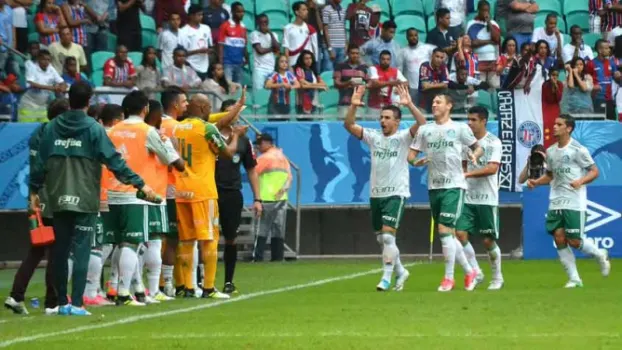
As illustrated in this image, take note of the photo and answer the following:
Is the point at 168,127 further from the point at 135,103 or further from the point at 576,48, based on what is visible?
the point at 576,48

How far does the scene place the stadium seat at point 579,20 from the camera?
101 feet

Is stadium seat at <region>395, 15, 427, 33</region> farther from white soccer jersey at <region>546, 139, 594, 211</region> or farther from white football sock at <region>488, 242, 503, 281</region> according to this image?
white football sock at <region>488, 242, 503, 281</region>

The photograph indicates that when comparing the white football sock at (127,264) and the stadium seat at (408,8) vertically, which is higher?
the stadium seat at (408,8)

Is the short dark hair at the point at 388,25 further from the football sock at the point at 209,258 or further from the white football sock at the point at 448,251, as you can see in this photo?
the football sock at the point at 209,258

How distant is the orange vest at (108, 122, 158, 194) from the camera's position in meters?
14.5

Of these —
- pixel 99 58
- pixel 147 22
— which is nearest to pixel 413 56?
pixel 147 22

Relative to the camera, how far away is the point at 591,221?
25.2 metres

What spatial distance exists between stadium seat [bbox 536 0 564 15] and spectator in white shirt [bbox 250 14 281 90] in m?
6.49

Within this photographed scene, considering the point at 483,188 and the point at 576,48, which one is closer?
the point at 483,188

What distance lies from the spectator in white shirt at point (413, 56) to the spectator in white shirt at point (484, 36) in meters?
0.90

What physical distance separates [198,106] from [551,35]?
1474 cm

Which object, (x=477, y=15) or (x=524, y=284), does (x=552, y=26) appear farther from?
(x=524, y=284)

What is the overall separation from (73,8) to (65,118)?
14669 millimetres

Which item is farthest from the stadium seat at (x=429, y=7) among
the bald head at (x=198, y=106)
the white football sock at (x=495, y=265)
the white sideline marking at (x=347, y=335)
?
the white sideline marking at (x=347, y=335)
